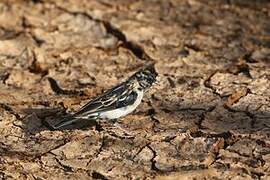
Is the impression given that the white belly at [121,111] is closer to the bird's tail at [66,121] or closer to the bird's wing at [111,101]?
the bird's wing at [111,101]

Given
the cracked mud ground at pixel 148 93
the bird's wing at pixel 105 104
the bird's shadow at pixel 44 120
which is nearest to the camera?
the cracked mud ground at pixel 148 93

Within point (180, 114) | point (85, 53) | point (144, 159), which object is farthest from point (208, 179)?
point (85, 53)

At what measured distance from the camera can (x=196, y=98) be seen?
5805 millimetres

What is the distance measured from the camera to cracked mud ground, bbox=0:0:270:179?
4.88 m

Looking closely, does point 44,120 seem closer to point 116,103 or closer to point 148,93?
point 116,103

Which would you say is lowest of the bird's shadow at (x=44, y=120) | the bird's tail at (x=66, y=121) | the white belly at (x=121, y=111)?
the bird's shadow at (x=44, y=120)

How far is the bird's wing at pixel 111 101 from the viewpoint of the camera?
5.11 m

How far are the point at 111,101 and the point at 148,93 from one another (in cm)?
81

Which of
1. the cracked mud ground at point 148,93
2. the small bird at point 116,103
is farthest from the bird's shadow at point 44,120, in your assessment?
the small bird at point 116,103

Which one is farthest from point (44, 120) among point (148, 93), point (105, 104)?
point (148, 93)

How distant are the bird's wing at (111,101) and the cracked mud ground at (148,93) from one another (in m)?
0.22

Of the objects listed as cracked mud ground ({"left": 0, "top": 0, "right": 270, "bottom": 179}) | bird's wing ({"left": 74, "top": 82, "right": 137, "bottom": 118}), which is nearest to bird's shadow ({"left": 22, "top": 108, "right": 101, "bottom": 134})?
cracked mud ground ({"left": 0, "top": 0, "right": 270, "bottom": 179})

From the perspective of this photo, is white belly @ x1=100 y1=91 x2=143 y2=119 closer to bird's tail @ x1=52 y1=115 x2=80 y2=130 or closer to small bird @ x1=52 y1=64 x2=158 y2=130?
small bird @ x1=52 y1=64 x2=158 y2=130

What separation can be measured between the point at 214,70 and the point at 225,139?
133cm
